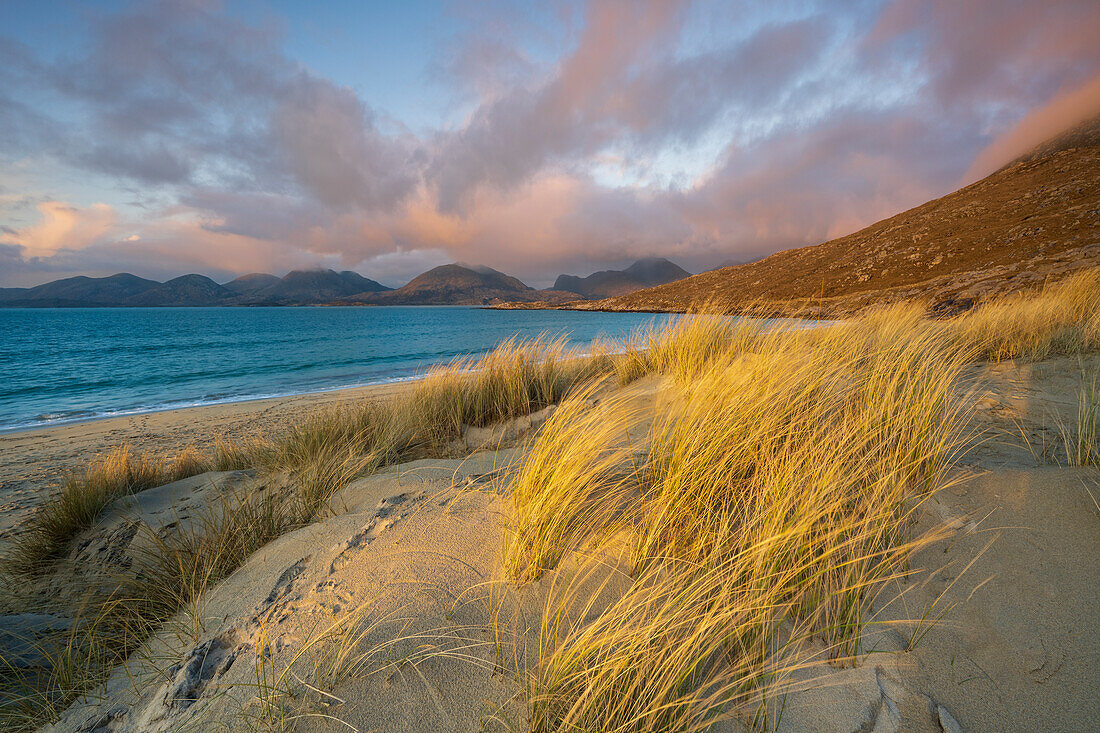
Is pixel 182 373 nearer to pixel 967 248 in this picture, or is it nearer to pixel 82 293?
pixel 967 248

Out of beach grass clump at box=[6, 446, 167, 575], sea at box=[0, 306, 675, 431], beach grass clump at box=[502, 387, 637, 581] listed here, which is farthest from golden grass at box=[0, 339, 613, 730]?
beach grass clump at box=[502, 387, 637, 581]

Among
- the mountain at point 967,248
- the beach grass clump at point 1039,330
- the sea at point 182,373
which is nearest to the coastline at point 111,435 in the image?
the sea at point 182,373

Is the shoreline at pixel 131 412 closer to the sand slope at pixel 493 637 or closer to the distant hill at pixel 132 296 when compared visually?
the sand slope at pixel 493 637

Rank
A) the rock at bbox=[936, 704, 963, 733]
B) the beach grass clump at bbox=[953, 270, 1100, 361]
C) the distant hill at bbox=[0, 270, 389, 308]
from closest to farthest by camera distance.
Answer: the rock at bbox=[936, 704, 963, 733] → the beach grass clump at bbox=[953, 270, 1100, 361] → the distant hill at bbox=[0, 270, 389, 308]

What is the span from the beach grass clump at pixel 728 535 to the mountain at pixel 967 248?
956 centimetres

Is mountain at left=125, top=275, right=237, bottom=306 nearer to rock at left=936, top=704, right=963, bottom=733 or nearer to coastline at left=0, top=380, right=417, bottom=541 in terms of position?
coastline at left=0, top=380, right=417, bottom=541

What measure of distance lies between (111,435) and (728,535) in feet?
39.5

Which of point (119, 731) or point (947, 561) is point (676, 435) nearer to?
point (947, 561)

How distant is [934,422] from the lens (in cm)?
221

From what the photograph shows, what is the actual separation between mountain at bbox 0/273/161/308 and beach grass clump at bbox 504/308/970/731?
24774cm

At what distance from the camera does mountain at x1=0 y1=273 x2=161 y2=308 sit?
561ft

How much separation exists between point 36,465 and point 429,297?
579 ft

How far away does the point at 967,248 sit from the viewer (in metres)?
22.3

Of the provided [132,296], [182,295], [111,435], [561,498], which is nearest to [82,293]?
[132,296]
